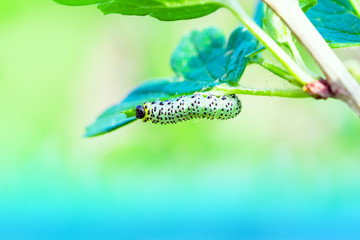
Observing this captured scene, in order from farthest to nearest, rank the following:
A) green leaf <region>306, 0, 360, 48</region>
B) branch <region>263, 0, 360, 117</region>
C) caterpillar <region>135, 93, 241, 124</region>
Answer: caterpillar <region>135, 93, 241, 124</region> → green leaf <region>306, 0, 360, 48</region> → branch <region>263, 0, 360, 117</region>

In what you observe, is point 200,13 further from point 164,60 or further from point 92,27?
point 92,27

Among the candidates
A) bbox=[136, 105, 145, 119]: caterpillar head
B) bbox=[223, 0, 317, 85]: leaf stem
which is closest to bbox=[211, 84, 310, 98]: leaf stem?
bbox=[223, 0, 317, 85]: leaf stem

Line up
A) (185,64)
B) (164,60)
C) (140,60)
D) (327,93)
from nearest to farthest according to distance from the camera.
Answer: (327,93)
(185,64)
(164,60)
(140,60)

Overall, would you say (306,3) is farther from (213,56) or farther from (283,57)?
(213,56)

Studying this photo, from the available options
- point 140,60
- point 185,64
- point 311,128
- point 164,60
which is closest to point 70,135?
point 140,60

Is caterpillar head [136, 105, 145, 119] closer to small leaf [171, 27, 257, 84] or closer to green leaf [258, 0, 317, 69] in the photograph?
small leaf [171, 27, 257, 84]
